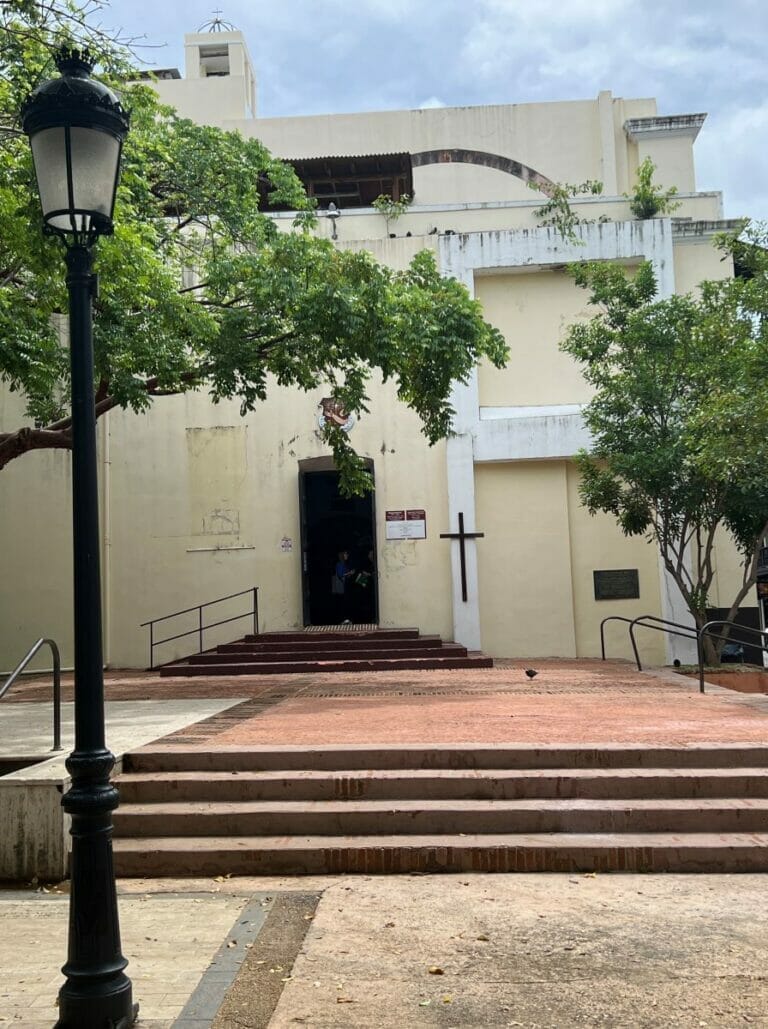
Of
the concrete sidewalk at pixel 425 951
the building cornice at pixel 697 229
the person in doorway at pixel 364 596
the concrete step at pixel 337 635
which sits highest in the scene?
the building cornice at pixel 697 229

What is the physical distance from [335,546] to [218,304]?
29.3 feet

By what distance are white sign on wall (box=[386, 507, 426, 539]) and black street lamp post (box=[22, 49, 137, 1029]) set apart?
44.2ft

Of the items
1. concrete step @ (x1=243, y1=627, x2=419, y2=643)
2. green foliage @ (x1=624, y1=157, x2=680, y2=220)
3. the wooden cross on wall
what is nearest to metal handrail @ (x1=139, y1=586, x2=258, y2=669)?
concrete step @ (x1=243, y1=627, x2=419, y2=643)

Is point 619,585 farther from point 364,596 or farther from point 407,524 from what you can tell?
point 364,596

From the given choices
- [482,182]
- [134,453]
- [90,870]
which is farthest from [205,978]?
[482,182]

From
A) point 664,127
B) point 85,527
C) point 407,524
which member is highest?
point 664,127

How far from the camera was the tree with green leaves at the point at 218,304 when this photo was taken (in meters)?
9.73

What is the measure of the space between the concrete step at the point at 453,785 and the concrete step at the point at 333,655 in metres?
8.20

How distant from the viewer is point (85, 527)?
3.92 meters

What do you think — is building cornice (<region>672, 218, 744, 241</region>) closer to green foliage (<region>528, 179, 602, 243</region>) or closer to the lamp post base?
green foliage (<region>528, 179, 602, 243</region>)

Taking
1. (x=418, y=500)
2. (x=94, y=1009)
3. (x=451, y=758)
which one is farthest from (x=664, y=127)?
(x=94, y=1009)

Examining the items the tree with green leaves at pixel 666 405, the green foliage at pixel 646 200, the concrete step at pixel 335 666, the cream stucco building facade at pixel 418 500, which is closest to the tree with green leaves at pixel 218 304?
the concrete step at pixel 335 666

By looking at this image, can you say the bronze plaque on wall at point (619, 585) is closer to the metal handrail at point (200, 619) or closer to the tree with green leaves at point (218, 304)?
the tree with green leaves at point (218, 304)

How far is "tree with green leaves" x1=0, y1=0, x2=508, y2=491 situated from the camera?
9727 millimetres
